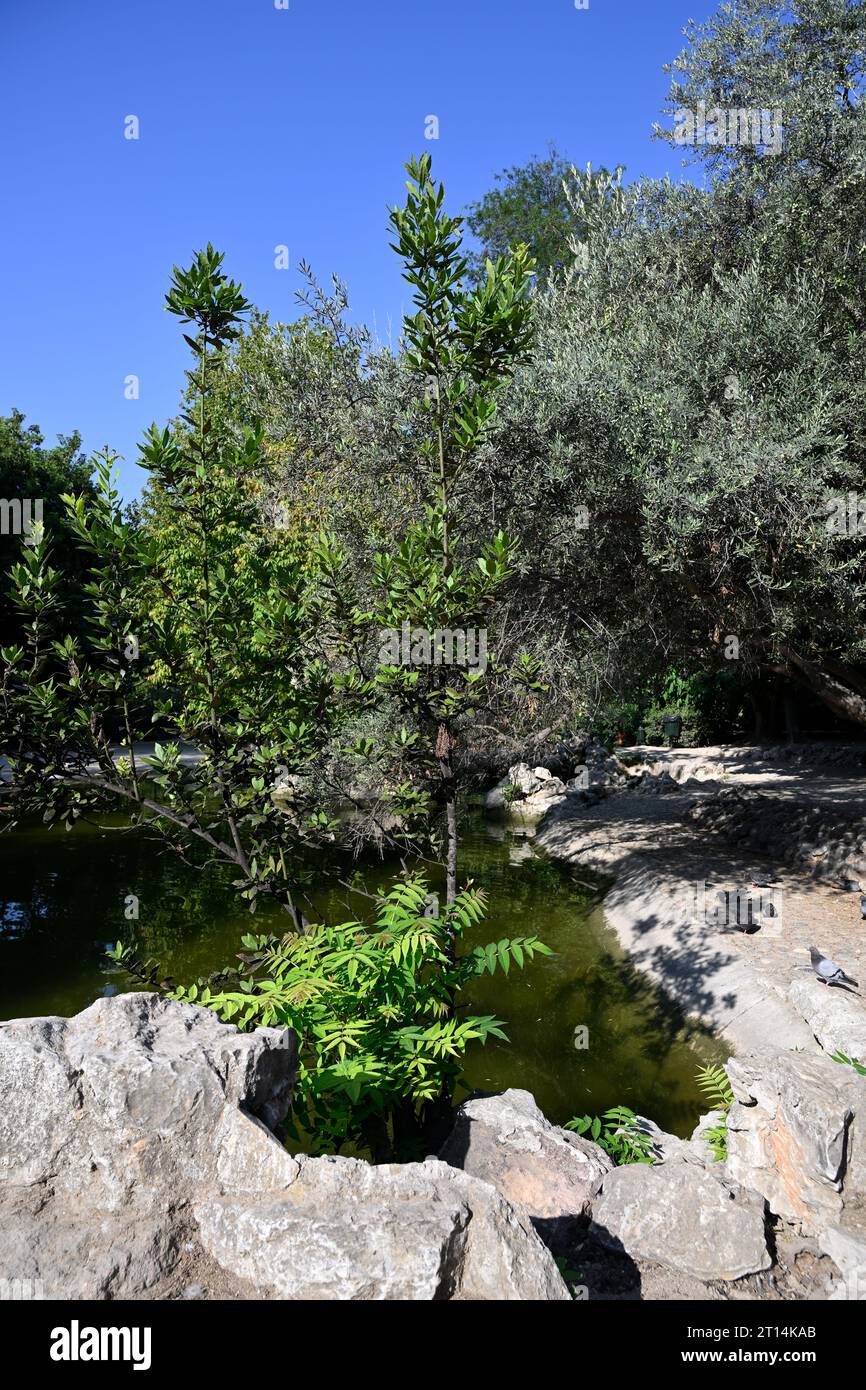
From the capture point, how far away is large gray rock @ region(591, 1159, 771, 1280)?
13.2ft

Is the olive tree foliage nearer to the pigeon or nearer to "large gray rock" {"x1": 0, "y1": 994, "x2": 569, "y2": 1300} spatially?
the pigeon

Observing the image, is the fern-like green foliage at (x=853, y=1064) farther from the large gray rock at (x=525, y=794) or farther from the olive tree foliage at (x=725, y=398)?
the large gray rock at (x=525, y=794)

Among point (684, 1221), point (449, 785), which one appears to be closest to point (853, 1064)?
point (684, 1221)

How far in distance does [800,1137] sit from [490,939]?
831cm

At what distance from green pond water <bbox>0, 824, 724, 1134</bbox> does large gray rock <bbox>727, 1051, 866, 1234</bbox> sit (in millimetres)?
2666

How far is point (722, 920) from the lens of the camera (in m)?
11.5

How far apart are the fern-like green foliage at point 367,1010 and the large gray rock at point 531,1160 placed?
365mm

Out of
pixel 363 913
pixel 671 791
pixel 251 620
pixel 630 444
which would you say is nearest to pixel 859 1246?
pixel 251 620

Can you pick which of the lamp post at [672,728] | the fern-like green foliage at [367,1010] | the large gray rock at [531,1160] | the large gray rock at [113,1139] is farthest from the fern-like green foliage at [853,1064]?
the lamp post at [672,728]

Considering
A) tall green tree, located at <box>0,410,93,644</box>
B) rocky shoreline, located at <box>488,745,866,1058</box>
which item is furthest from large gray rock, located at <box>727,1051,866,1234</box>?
tall green tree, located at <box>0,410,93,644</box>

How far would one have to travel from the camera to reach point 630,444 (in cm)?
940

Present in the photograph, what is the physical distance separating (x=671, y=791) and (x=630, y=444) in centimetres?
1356

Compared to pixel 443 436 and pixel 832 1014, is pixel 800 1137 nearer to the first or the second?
pixel 832 1014

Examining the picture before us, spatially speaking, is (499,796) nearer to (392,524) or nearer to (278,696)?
(392,524)
